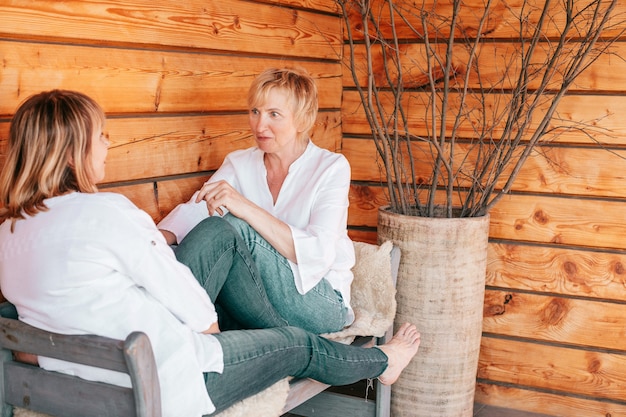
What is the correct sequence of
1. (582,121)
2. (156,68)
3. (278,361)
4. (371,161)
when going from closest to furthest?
1. (278,361)
2. (156,68)
3. (582,121)
4. (371,161)

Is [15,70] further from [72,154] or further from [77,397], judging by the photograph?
[77,397]

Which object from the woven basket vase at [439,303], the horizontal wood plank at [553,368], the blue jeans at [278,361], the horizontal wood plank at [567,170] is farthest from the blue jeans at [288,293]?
the horizontal wood plank at [553,368]

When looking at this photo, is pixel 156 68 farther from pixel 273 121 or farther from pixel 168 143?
pixel 273 121

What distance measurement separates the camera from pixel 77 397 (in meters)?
1.76

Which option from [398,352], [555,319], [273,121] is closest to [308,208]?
[273,121]

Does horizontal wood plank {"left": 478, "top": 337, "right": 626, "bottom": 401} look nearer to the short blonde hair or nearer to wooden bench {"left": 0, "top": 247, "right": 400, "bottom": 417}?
the short blonde hair

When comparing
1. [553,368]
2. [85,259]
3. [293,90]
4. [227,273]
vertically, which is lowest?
[553,368]

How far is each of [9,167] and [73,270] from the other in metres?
0.29

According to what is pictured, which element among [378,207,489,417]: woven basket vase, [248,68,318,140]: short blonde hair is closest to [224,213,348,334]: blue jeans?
[248,68,318,140]: short blonde hair

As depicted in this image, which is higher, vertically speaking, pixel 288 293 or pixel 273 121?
Answer: pixel 273 121

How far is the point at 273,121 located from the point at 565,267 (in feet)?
4.96

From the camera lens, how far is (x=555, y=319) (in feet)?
11.1

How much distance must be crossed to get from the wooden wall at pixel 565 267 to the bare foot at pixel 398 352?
0.89 meters

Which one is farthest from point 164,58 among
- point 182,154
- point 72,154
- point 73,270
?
point 73,270
